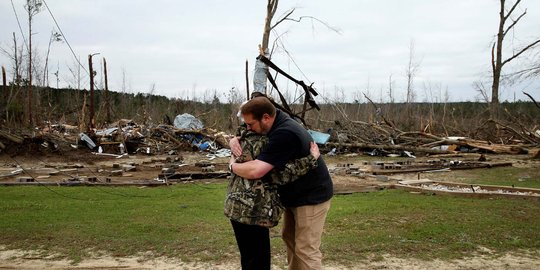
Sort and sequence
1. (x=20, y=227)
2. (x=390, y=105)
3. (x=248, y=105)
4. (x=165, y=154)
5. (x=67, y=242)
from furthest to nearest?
(x=390, y=105) < (x=165, y=154) < (x=20, y=227) < (x=67, y=242) < (x=248, y=105)

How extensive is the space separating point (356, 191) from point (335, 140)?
12785mm

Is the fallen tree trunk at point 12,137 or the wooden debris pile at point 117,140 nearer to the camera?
the fallen tree trunk at point 12,137

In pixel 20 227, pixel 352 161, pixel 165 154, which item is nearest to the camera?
pixel 20 227

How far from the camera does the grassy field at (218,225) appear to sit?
6332 mm

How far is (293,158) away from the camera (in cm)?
347

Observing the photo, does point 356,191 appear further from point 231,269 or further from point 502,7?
point 502,7

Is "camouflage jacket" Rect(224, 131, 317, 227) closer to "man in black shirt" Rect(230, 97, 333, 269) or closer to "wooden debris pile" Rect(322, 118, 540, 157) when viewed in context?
"man in black shirt" Rect(230, 97, 333, 269)

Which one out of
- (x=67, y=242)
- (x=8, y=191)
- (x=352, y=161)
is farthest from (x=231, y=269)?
(x=352, y=161)

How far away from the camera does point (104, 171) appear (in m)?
15.7

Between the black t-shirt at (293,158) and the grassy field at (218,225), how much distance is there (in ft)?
8.21

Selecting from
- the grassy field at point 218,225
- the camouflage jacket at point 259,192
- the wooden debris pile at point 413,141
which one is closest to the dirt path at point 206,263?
the grassy field at point 218,225

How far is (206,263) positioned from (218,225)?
1.94 metres

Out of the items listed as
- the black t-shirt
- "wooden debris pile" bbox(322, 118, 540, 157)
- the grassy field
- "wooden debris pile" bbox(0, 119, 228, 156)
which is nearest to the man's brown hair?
the black t-shirt

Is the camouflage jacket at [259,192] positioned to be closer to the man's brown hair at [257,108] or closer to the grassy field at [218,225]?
the man's brown hair at [257,108]
